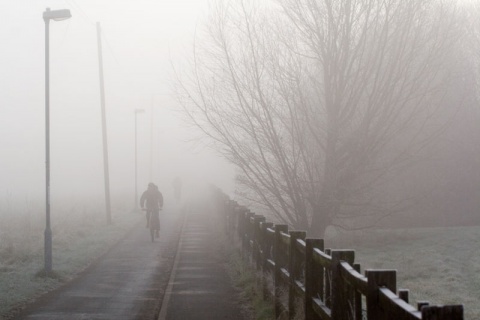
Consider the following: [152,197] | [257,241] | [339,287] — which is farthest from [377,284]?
[152,197]

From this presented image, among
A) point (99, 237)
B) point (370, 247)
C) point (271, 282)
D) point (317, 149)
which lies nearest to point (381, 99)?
point (317, 149)

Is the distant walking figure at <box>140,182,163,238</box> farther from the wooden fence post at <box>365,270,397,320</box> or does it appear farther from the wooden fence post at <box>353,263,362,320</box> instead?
the wooden fence post at <box>365,270,397,320</box>

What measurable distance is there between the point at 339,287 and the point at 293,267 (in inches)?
113

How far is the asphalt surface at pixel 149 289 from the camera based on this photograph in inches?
452

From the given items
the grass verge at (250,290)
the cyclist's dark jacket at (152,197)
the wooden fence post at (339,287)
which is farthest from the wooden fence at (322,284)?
the cyclist's dark jacket at (152,197)

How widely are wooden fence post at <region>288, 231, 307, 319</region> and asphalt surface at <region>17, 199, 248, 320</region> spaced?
2.13 meters

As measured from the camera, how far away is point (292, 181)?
17.7 m

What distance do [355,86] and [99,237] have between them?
13.0m

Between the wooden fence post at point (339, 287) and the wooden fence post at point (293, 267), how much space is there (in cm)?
262

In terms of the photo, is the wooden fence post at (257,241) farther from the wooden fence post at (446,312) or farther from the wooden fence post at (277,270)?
the wooden fence post at (446,312)

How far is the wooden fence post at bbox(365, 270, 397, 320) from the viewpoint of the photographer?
184 inches

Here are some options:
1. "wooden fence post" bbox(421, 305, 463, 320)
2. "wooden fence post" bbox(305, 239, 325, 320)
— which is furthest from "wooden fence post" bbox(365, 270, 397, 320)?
"wooden fence post" bbox(305, 239, 325, 320)

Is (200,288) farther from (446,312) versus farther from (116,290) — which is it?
(446,312)

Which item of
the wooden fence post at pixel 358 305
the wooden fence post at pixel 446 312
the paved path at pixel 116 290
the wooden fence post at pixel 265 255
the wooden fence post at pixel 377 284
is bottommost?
the paved path at pixel 116 290
